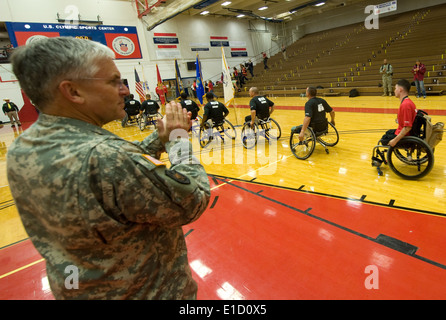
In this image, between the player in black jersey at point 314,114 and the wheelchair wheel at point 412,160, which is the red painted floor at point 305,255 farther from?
the player in black jersey at point 314,114

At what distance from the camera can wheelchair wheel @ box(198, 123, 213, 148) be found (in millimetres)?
6410

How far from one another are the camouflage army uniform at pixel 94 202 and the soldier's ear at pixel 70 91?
0.20 ft

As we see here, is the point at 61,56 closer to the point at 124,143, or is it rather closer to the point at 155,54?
the point at 124,143

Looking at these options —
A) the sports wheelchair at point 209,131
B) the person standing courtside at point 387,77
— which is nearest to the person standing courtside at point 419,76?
the person standing courtside at point 387,77

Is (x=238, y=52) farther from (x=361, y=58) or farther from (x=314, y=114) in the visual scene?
(x=314, y=114)

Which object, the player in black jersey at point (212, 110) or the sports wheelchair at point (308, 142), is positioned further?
the player in black jersey at point (212, 110)

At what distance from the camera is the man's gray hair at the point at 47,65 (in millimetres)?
628

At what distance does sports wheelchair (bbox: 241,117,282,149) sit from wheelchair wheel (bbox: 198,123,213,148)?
94 centimetres

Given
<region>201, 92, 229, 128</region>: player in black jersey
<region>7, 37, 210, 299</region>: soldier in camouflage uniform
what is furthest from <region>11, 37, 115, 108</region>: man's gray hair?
<region>201, 92, 229, 128</region>: player in black jersey

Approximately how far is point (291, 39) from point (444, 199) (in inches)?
994

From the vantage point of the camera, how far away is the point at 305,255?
2213 mm

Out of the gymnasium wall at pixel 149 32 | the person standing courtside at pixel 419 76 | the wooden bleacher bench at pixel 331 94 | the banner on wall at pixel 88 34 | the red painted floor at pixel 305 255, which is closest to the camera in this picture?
the red painted floor at pixel 305 255
